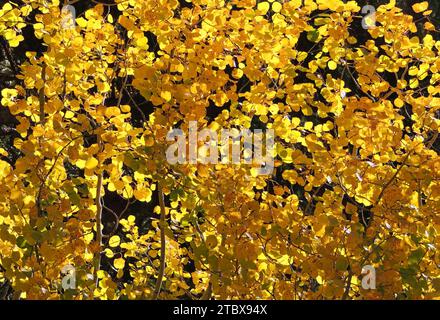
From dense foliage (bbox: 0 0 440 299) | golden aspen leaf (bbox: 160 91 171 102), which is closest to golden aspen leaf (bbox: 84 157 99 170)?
dense foliage (bbox: 0 0 440 299)

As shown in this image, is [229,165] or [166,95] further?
[229,165]

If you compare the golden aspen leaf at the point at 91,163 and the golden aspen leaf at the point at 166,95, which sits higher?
the golden aspen leaf at the point at 166,95

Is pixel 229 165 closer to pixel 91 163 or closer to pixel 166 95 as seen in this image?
pixel 166 95

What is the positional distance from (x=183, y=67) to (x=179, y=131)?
0.98ft

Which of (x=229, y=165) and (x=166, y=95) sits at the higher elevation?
(x=166, y=95)

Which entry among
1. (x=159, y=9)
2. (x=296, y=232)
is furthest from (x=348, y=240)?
(x=159, y=9)

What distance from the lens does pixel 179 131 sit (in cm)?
328

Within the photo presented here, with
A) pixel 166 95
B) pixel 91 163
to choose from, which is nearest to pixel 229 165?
pixel 166 95

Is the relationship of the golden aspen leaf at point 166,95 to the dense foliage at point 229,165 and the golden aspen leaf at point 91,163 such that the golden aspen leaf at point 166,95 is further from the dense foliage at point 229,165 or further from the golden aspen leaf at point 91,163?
the golden aspen leaf at point 91,163

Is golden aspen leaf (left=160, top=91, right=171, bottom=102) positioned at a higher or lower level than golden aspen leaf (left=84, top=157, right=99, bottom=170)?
higher

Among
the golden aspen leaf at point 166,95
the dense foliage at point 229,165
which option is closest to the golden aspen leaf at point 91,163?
the dense foliage at point 229,165

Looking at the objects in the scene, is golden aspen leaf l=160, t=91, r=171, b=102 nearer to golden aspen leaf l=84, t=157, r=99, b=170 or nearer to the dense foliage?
the dense foliage
